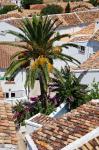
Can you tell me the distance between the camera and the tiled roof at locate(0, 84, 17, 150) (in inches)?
422

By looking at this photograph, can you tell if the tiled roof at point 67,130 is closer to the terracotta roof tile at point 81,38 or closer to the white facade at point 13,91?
the white facade at point 13,91

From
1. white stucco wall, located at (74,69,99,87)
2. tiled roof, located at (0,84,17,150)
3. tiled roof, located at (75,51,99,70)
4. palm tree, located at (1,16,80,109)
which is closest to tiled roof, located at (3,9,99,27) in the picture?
tiled roof, located at (75,51,99,70)

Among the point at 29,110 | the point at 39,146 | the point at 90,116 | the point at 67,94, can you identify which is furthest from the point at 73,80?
the point at 39,146

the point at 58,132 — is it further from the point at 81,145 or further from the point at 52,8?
the point at 52,8

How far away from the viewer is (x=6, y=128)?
37.5ft

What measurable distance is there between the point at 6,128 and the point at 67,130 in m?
4.45

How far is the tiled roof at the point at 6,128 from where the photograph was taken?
35.1 feet

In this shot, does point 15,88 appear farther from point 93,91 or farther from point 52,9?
point 52,9

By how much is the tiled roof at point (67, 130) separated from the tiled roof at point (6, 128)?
7.24ft

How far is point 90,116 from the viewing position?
16.7m

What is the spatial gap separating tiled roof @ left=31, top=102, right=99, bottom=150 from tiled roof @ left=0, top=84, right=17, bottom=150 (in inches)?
86.8

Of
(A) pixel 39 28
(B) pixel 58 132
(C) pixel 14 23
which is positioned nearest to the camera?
(B) pixel 58 132

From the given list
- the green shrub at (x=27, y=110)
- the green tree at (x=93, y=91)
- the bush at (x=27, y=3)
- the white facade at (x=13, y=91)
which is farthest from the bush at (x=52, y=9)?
the green tree at (x=93, y=91)

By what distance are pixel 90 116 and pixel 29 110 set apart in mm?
15096
